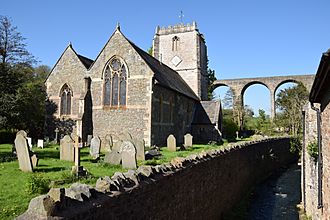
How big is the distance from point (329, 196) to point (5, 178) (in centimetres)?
816

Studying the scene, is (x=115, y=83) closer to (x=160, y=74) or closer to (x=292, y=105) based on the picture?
(x=160, y=74)

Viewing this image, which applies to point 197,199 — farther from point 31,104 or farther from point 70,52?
point 31,104

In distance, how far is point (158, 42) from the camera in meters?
37.3

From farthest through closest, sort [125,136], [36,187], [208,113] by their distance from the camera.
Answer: [208,113]
[125,136]
[36,187]

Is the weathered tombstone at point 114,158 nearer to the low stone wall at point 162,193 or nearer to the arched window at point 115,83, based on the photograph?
the low stone wall at point 162,193

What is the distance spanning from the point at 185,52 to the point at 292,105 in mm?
14217

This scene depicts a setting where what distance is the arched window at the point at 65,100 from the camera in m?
23.9

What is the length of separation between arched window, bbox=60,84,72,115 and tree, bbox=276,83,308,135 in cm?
2361

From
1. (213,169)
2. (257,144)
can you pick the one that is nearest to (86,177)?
(213,169)

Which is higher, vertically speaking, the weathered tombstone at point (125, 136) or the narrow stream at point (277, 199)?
the weathered tombstone at point (125, 136)

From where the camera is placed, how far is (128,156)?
33.5 ft

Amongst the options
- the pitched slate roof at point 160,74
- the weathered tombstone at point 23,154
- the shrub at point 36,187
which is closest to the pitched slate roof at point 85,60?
the pitched slate roof at point 160,74

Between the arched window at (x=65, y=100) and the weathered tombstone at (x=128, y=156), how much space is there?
49.2 ft

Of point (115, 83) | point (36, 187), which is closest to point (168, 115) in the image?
point (115, 83)
